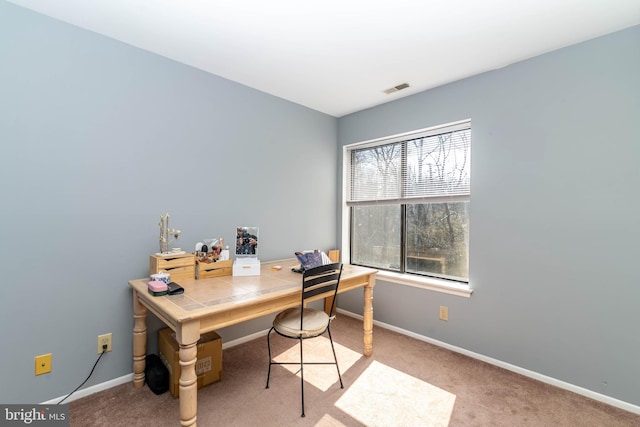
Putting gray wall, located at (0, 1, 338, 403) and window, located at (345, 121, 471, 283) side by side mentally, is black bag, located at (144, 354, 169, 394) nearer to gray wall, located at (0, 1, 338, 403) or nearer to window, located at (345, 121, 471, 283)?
gray wall, located at (0, 1, 338, 403)

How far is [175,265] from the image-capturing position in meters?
1.98

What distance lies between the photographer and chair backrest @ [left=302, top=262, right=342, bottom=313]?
1.82 m

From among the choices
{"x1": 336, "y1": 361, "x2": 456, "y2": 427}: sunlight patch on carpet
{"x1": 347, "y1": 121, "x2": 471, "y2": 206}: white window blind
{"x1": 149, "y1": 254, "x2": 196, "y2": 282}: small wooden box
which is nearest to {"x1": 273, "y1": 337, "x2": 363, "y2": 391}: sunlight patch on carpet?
{"x1": 336, "y1": 361, "x2": 456, "y2": 427}: sunlight patch on carpet

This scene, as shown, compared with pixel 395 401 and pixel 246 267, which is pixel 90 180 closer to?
pixel 246 267

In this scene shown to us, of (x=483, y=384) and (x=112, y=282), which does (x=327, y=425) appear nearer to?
(x=483, y=384)

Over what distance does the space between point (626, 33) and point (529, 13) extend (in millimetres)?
743

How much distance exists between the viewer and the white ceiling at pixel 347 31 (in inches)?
66.2

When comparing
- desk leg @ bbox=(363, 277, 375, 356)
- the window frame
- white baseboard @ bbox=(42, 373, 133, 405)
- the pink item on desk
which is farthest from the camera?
the window frame

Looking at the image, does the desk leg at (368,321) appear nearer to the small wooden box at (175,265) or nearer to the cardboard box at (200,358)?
the cardboard box at (200,358)

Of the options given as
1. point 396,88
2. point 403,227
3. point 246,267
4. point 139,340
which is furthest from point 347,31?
point 139,340

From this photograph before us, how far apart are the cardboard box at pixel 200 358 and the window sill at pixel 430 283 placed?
179 centimetres

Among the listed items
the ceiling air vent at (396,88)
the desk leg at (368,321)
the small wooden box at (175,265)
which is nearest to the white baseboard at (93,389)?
the small wooden box at (175,265)

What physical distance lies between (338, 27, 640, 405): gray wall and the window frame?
0.09 meters

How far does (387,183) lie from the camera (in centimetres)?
321
